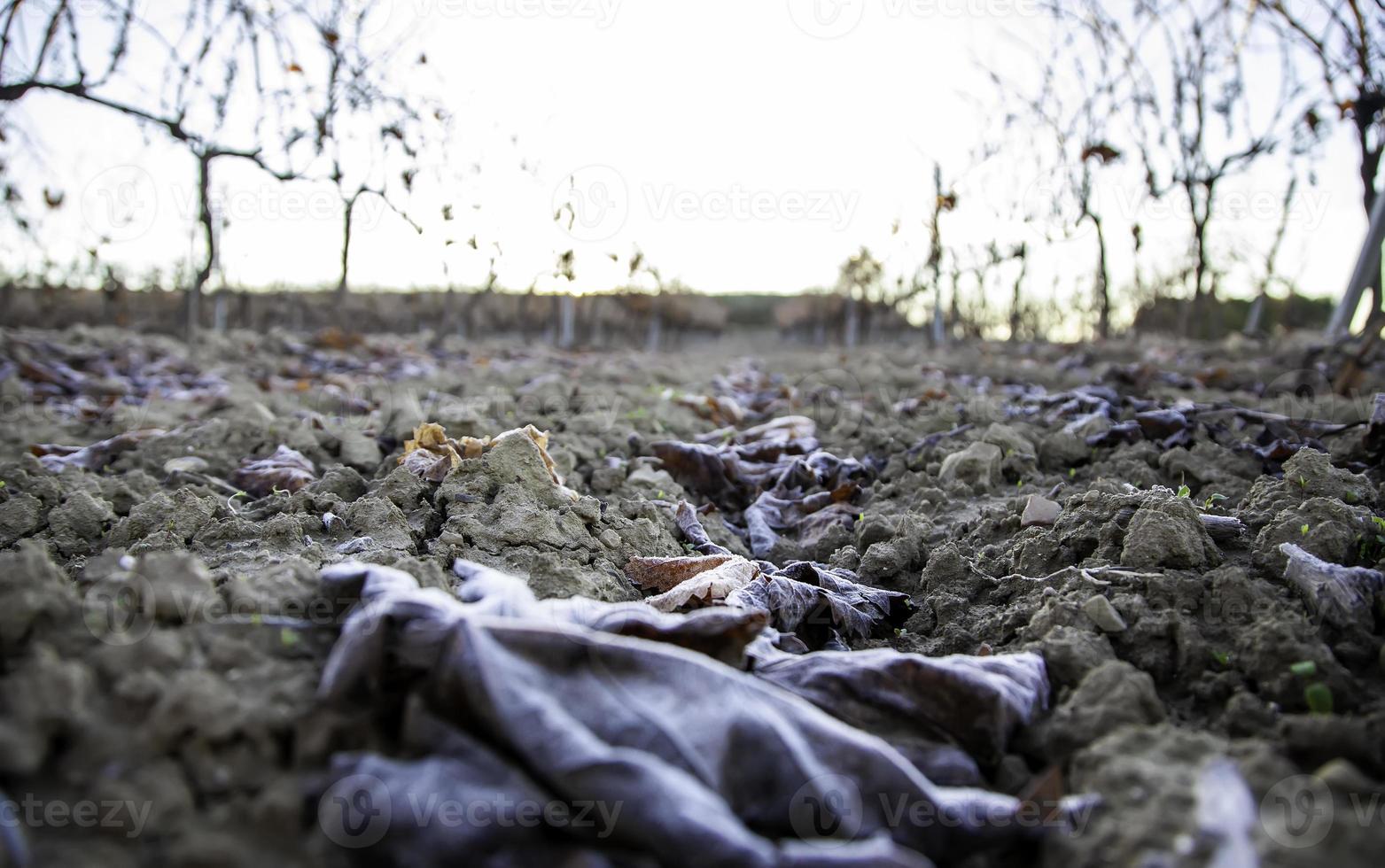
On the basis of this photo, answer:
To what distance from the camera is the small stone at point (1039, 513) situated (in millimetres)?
2545

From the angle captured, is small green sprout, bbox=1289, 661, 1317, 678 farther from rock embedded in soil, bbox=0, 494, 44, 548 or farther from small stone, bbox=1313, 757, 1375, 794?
rock embedded in soil, bbox=0, 494, 44, 548

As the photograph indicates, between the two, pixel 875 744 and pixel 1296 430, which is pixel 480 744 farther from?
pixel 1296 430

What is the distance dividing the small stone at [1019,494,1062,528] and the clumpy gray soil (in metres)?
0.03

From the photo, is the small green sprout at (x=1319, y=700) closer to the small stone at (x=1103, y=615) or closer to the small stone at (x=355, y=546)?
the small stone at (x=1103, y=615)

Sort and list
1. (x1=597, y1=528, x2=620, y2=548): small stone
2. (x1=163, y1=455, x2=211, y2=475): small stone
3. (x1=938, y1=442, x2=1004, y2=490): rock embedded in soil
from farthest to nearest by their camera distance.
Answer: (x1=938, y1=442, x2=1004, y2=490): rock embedded in soil, (x1=163, y1=455, x2=211, y2=475): small stone, (x1=597, y1=528, x2=620, y2=548): small stone

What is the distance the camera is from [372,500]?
2.43 metres

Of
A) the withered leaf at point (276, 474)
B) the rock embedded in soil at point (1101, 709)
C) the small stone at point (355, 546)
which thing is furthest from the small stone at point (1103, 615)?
the withered leaf at point (276, 474)

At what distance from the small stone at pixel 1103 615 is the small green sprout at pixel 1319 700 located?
37 centimetres

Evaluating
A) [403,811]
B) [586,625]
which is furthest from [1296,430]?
[403,811]

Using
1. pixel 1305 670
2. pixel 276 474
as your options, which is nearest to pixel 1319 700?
pixel 1305 670

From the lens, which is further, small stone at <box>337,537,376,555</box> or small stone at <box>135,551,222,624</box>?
small stone at <box>337,537,376,555</box>

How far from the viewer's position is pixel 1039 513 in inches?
101

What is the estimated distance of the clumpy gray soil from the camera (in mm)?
1213

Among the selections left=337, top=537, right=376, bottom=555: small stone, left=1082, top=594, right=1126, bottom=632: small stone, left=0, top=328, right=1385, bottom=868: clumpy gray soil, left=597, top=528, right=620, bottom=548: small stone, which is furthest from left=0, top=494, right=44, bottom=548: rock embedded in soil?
left=1082, top=594, right=1126, bottom=632: small stone
